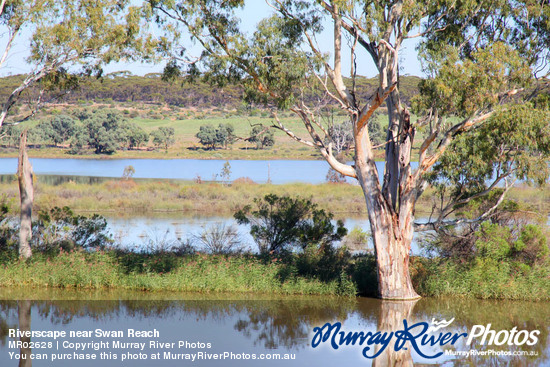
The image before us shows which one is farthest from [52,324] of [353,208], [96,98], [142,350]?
[96,98]

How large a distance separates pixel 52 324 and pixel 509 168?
8.31 meters

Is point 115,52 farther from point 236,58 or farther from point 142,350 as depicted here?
point 142,350

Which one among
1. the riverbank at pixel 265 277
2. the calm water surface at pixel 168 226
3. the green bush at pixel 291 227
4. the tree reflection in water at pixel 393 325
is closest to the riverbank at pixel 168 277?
the riverbank at pixel 265 277

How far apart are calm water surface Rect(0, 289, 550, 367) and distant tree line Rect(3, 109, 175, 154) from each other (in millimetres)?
55576

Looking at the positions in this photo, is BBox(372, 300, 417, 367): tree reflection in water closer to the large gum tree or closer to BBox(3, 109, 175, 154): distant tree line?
the large gum tree

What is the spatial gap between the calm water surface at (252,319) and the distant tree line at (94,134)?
55.6m

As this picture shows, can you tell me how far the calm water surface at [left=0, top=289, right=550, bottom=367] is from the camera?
8.78 m

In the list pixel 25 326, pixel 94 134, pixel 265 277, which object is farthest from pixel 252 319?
pixel 94 134

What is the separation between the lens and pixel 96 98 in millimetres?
89750

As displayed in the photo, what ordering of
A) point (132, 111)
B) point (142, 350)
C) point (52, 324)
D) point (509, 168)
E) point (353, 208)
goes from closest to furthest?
point (142, 350)
point (52, 324)
point (509, 168)
point (353, 208)
point (132, 111)

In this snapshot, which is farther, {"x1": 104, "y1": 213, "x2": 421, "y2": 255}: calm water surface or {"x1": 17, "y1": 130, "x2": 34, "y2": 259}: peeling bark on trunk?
{"x1": 104, "y1": 213, "x2": 421, "y2": 255}: calm water surface

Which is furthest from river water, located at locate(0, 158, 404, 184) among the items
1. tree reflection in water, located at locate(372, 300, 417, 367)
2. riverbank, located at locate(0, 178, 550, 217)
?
tree reflection in water, located at locate(372, 300, 417, 367)

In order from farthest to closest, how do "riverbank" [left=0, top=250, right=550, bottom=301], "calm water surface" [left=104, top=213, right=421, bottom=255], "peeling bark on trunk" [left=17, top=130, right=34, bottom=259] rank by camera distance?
"calm water surface" [left=104, top=213, right=421, bottom=255], "peeling bark on trunk" [left=17, top=130, right=34, bottom=259], "riverbank" [left=0, top=250, right=550, bottom=301]

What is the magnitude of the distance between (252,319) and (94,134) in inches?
2351
